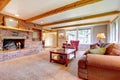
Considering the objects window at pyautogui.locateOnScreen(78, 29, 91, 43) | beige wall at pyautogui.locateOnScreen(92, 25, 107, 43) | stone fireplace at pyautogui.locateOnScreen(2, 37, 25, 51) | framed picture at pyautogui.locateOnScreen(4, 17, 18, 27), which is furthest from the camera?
window at pyautogui.locateOnScreen(78, 29, 91, 43)

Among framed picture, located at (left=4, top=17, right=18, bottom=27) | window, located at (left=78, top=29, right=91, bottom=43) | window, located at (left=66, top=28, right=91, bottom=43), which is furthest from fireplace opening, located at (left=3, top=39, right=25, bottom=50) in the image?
window, located at (left=78, top=29, right=91, bottom=43)

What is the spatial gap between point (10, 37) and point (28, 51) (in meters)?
1.22

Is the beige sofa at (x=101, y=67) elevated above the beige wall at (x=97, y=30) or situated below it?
below

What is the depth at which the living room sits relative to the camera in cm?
198

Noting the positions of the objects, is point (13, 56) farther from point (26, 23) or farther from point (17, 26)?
point (26, 23)

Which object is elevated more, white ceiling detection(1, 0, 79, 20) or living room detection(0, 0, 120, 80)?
white ceiling detection(1, 0, 79, 20)

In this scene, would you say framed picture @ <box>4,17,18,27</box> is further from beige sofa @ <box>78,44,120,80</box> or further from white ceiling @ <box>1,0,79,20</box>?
beige sofa @ <box>78,44,120,80</box>

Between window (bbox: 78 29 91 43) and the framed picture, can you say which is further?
window (bbox: 78 29 91 43)

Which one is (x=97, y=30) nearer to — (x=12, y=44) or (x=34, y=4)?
(x=34, y=4)

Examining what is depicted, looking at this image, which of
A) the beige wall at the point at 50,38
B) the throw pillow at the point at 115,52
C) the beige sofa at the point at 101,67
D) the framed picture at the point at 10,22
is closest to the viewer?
the beige sofa at the point at 101,67

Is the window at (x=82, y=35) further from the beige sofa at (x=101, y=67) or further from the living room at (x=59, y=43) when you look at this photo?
the beige sofa at (x=101, y=67)

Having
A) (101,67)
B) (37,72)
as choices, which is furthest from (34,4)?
(101,67)

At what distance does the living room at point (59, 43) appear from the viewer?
1.98 m

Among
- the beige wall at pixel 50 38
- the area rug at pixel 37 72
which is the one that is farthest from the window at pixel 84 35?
the area rug at pixel 37 72
